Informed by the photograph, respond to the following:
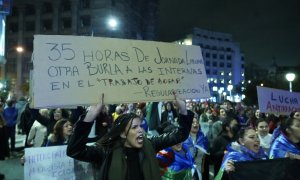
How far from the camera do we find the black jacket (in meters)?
3.26

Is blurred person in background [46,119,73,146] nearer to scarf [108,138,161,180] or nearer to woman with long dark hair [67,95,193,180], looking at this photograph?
woman with long dark hair [67,95,193,180]

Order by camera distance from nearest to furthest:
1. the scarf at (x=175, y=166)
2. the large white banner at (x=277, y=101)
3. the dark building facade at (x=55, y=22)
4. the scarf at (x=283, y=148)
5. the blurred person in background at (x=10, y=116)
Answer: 1. the scarf at (x=283, y=148)
2. the scarf at (x=175, y=166)
3. the large white banner at (x=277, y=101)
4. the blurred person in background at (x=10, y=116)
5. the dark building facade at (x=55, y=22)

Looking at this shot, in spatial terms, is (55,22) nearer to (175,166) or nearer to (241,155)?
(175,166)

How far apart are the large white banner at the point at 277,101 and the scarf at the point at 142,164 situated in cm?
325

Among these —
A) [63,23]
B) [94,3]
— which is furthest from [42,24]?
[94,3]

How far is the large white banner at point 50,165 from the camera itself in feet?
18.0

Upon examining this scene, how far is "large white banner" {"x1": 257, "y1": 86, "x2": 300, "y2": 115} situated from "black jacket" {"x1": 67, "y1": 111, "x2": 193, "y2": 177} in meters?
2.65

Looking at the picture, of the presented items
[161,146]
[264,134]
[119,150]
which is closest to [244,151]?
[161,146]

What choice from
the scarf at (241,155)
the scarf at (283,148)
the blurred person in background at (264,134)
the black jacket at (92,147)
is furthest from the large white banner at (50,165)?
the blurred person in background at (264,134)

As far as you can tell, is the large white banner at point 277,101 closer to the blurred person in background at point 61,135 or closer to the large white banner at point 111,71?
the large white banner at point 111,71

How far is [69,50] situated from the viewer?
11.9 feet

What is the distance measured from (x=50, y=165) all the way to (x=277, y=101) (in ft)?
13.4

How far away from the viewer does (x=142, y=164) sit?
132 inches

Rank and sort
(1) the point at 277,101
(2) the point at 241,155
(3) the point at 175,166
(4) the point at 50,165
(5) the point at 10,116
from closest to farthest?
(2) the point at 241,155 < (3) the point at 175,166 < (4) the point at 50,165 < (1) the point at 277,101 < (5) the point at 10,116
